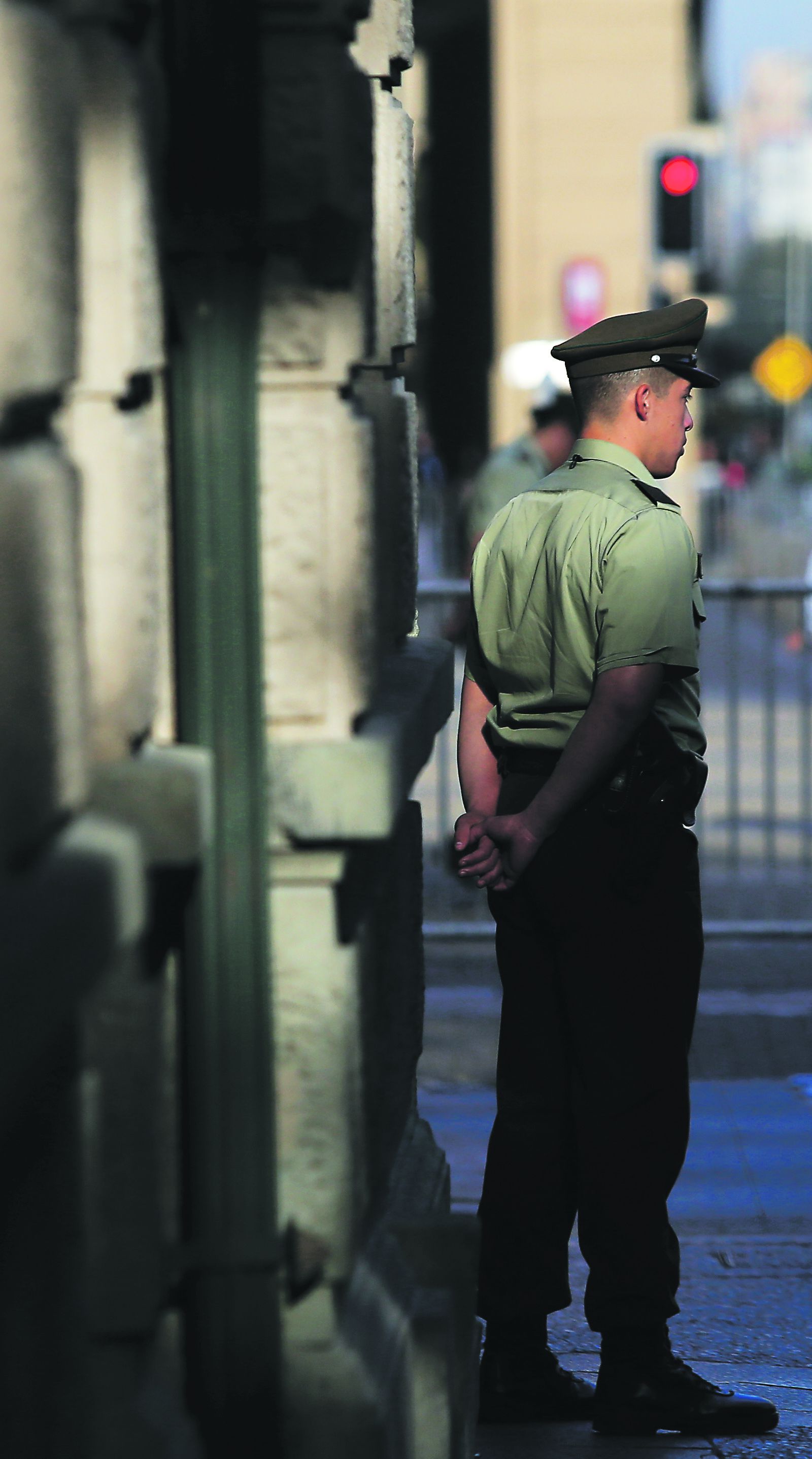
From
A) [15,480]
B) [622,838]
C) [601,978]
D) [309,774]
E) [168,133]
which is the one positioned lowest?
[601,978]

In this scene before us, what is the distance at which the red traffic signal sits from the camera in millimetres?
14711

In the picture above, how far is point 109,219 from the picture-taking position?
2297 mm

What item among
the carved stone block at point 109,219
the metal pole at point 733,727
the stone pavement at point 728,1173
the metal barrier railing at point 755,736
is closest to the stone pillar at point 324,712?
the carved stone block at point 109,219

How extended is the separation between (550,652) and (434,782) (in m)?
5.72

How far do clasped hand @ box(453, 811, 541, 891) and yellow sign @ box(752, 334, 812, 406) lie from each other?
109 ft

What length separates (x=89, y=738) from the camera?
212cm

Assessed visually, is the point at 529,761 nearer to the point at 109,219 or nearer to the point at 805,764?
the point at 109,219

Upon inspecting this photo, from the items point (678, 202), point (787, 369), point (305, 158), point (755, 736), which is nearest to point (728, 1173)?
point (305, 158)

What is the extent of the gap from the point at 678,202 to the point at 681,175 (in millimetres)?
174

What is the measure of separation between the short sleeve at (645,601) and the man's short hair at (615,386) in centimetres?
28

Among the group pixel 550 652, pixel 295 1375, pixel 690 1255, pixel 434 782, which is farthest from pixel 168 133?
pixel 434 782

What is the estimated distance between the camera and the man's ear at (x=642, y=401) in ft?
12.5

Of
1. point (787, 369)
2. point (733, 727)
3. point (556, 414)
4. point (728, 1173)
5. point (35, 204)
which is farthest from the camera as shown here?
point (787, 369)

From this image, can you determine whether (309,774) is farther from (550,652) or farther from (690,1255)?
(690,1255)
